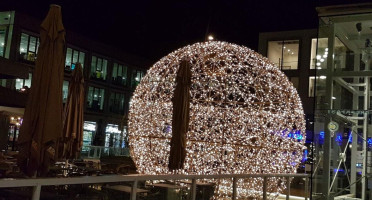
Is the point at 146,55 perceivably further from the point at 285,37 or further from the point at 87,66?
the point at 285,37

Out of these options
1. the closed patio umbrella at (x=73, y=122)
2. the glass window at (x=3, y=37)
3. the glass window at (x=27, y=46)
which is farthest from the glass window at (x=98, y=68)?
the closed patio umbrella at (x=73, y=122)

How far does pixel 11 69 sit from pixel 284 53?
2255 cm

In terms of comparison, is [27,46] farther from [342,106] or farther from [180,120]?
[342,106]

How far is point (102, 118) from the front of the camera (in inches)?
1570

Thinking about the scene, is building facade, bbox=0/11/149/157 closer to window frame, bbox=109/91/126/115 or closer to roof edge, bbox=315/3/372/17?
window frame, bbox=109/91/126/115

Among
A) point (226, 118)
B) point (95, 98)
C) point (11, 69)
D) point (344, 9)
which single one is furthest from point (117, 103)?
point (344, 9)

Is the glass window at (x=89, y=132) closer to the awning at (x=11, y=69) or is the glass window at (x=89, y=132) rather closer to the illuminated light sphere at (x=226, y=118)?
the awning at (x=11, y=69)

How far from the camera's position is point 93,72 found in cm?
3825

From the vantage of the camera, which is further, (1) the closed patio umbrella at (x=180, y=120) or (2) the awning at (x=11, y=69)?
(2) the awning at (x=11, y=69)

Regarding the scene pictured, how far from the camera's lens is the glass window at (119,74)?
41.4 m

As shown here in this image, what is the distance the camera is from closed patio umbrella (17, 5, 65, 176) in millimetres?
6098

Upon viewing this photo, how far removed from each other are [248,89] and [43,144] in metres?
5.48

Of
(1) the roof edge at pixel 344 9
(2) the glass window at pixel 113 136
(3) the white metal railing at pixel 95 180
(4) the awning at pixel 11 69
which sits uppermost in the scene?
(1) the roof edge at pixel 344 9

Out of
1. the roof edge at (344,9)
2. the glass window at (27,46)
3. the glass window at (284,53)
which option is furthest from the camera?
the glass window at (284,53)
